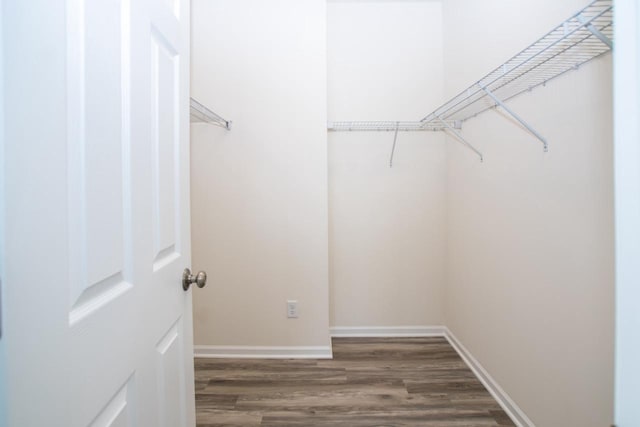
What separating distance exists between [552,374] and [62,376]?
5.58ft

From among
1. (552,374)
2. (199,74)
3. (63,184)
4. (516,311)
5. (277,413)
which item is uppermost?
(199,74)

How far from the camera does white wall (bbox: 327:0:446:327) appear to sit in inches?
94.7

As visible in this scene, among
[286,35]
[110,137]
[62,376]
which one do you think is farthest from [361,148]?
[62,376]

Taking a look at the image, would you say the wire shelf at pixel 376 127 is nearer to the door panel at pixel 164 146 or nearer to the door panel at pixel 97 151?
the door panel at pixel 164 146

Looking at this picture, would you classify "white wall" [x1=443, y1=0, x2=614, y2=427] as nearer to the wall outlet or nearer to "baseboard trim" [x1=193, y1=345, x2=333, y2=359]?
"baseboard trim" [x1=193, y1=345, x2=333, y2=359]

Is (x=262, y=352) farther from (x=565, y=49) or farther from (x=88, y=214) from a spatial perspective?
(x=565, y=49)

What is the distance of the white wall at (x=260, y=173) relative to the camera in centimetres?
213

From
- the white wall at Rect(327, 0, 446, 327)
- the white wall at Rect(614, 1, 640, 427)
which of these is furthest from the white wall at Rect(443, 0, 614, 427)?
the white wall at Rect(614, 1, 640, 427)

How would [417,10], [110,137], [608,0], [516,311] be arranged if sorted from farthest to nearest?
[417,10] → [516,311] → [608,0] → [110,137]

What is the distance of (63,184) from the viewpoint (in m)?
0.44

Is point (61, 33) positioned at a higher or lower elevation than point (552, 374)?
higher

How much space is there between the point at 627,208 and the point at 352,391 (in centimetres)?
173

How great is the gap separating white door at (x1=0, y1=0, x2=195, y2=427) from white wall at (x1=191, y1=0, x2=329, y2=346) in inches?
51.0

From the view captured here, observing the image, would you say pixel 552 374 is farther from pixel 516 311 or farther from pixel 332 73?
pixel 332 73
